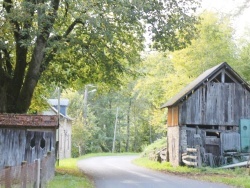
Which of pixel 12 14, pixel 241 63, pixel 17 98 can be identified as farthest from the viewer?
pixel 241 63

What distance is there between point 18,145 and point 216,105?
16.3m

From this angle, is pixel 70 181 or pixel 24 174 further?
pixel 70 181

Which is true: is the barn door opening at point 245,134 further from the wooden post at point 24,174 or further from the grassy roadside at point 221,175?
the wooden post at point 24,174

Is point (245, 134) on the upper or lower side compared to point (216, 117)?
lower

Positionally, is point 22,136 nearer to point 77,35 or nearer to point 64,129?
point 77,35

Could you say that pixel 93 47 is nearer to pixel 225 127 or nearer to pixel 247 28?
pixel 225 127

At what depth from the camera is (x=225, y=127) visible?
31.2m

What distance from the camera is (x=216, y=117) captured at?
31062mm

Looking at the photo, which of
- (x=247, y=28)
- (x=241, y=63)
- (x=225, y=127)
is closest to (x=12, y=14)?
(x=225, y=127)

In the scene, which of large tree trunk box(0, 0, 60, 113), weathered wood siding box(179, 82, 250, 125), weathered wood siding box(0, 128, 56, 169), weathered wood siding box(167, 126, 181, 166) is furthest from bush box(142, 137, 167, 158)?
weathered wood siding box(0, 128, 56, 169)

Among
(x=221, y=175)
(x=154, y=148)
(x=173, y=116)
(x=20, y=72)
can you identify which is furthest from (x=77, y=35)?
(x=154, y=148)

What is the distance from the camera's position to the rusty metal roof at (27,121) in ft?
63.9

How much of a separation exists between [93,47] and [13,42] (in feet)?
13.3

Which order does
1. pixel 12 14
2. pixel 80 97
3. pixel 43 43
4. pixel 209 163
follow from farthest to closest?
pixel 80 97, pixel 209 163, pixel 43 43, pixel 12 14
